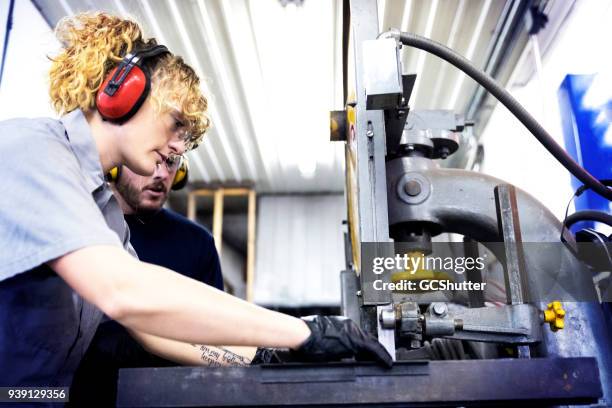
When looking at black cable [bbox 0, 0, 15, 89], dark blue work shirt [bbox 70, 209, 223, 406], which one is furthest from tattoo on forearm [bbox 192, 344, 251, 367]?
black cable [bbox 0, 0, 15, 89]

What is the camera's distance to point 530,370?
0.89 m

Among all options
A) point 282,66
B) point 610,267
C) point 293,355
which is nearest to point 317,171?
point 282,66

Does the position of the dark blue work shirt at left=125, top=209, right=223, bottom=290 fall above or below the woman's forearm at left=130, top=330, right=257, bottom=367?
above

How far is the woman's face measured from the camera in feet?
3.80

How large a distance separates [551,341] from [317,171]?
3.47 meters

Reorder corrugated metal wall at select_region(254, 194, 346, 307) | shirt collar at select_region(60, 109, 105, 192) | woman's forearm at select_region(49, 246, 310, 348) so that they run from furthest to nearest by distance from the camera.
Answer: corrugated metal wall at select_region(254, 194, 346, 307) < shirt collar at select_region(60, 109, 105, 192) < woman's forearm at select_region(49, 246, 310, 348)

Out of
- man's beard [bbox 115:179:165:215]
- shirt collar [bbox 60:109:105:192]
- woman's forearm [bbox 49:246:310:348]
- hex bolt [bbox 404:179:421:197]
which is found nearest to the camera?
woman's forearm [bbox 49:246:310:348]

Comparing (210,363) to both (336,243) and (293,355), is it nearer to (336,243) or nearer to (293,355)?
(293,355)

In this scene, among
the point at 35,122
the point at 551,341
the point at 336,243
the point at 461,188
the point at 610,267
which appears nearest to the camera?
the point at 35,122

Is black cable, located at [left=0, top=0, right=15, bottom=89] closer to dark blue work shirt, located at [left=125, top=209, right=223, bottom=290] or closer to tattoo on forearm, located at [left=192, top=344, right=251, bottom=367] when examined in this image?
dark blue work shirt, located at [left=125, top=209, right=223, bottom=290]

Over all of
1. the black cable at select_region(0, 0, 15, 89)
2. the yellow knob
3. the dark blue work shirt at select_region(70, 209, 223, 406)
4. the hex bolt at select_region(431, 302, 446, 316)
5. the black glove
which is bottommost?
the black glove

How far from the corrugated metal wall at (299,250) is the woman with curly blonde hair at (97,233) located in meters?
3.44

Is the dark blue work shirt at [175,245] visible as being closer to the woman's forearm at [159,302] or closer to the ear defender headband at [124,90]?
the ear defender headband at [124,90]

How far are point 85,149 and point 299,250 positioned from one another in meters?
3.90
